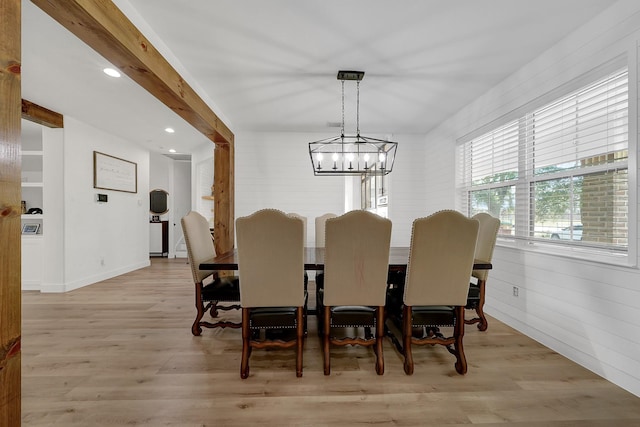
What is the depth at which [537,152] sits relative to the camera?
8.53 feet

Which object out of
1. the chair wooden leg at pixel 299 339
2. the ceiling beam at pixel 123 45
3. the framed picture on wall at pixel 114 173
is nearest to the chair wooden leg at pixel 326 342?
the chair wooden leg at pixel 299 339

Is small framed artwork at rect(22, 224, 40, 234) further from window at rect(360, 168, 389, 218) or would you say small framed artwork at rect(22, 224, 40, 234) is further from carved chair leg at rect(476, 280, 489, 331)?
carved chair leg at rect(476, 280, 489, 331)

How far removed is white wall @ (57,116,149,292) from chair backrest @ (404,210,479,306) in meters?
4.57

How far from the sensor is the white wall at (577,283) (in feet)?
5.89

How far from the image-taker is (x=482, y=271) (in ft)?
8.62

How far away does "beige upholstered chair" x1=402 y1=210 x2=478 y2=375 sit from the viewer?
1.82 metres

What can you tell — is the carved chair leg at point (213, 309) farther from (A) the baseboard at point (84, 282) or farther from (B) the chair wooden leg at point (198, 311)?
(A) the baseboard at point (84, 282)

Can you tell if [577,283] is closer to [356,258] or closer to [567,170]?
[567,170]

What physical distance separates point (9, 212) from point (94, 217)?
400 cm

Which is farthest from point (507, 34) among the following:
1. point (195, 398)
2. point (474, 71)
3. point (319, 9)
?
point (195, 398)

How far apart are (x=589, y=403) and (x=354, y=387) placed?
139 centimetres

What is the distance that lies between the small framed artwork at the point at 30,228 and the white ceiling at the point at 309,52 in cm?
180

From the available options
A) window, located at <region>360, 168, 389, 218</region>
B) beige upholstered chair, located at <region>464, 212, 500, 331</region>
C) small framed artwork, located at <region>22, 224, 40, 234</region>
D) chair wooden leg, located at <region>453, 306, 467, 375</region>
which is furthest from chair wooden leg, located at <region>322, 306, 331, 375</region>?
small framed artwork, located at <region>22, 224, 40, 234</region>

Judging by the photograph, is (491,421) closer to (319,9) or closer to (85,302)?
(319,9)
